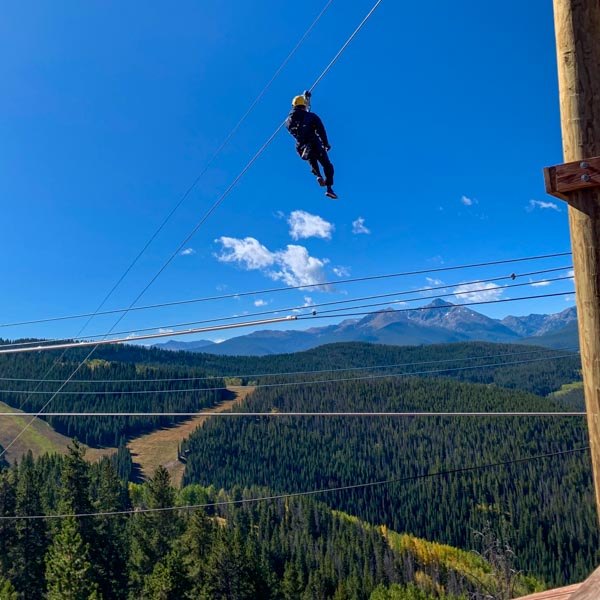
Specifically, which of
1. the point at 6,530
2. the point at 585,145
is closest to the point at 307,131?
the point at 585,145

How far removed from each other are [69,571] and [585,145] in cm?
4106

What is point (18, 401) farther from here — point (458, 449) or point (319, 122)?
point (319, 122)

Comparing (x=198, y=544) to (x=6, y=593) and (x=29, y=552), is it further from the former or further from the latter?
(x=6, y=593)

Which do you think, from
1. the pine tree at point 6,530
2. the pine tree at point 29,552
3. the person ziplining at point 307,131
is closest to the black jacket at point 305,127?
the person ziplining at point 307,131

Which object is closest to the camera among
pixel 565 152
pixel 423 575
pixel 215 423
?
pixel 565 152

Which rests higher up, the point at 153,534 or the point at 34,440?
the point at 153,534

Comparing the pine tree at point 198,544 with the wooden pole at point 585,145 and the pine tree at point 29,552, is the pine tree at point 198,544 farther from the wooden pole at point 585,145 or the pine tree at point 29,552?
the wooden pole at point 585,145

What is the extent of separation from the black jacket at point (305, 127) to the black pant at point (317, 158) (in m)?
0.12

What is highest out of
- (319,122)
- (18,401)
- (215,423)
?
(319,122)

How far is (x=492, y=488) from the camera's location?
5340 inches

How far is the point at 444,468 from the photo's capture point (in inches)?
6407

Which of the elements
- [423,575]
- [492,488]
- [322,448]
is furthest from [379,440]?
[423,575]

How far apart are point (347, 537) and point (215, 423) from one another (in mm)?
103323

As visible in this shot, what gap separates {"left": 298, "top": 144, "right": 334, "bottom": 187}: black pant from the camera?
31.6 feet
